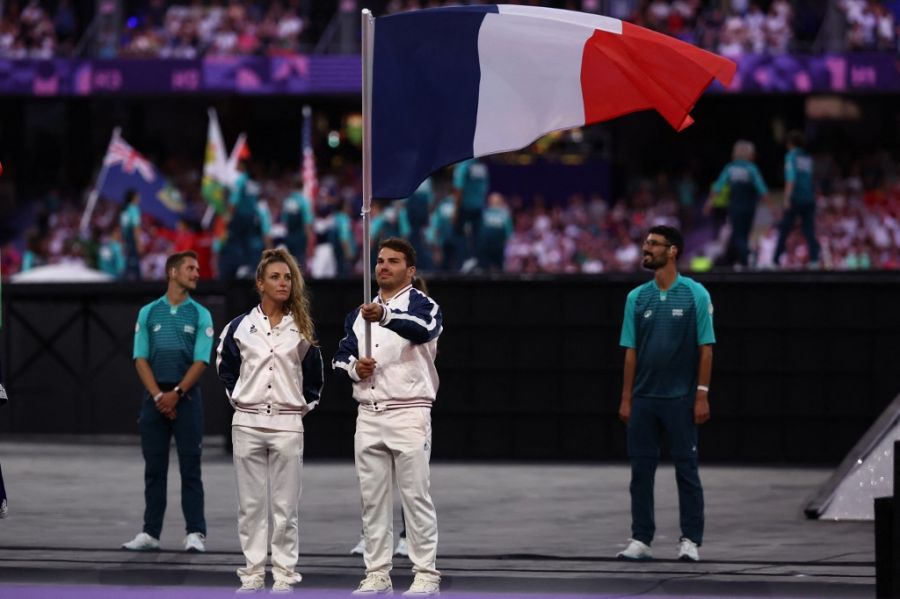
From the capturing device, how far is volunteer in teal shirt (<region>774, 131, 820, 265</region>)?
21.0 m

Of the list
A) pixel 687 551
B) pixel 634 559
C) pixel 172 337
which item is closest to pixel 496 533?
pixel 634 559

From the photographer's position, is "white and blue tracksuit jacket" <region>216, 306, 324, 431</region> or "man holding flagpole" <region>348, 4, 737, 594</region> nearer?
"white and blue tracksuit jacket" <region>216, 306, 324, 431</region>

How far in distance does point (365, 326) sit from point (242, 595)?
194 centimetres

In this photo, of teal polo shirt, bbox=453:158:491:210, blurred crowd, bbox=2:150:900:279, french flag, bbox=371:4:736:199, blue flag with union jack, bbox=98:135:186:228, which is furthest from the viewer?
blue flag with union jack, bbox=98:135:186:228

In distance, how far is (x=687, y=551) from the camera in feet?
32.9

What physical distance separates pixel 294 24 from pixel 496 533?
25.5 metres

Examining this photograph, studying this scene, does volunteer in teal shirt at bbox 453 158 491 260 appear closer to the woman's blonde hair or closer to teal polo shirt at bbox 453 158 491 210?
teal polo shirt at bbox 453 158 491 210

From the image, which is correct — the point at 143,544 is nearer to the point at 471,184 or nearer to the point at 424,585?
the point at 424,585

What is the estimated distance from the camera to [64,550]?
10.4m

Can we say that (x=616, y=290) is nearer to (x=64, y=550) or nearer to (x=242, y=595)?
(x=64, y=550)

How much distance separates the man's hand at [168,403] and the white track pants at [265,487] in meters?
2.02

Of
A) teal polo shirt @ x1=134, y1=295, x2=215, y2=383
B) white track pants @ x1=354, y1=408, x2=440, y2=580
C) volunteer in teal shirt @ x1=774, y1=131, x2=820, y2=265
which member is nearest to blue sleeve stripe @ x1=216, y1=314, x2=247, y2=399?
white track pants @ x1=354, y1=408, x2=440, y2=580

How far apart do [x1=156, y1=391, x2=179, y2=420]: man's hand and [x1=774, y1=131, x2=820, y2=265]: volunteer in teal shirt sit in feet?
38.4

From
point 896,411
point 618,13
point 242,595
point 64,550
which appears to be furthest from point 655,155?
point 242,595
